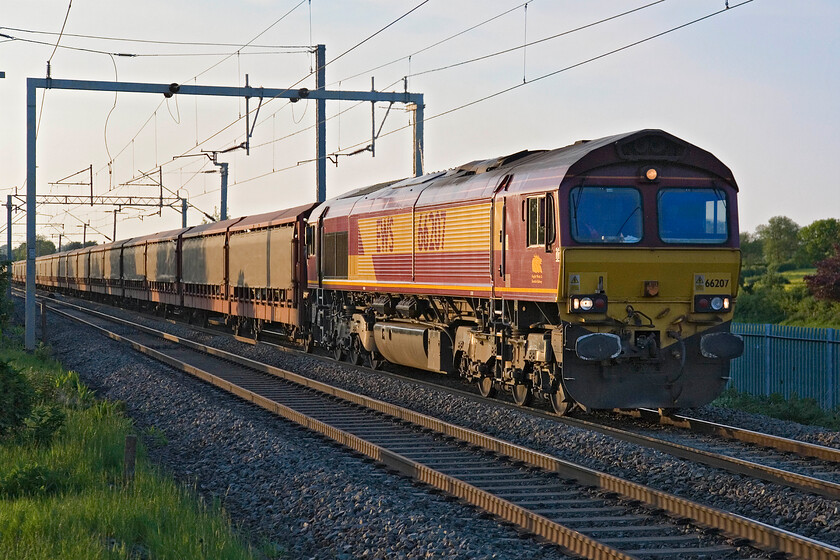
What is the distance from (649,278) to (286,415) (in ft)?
18.6

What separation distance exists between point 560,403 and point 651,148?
372cm

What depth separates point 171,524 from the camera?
8.11m

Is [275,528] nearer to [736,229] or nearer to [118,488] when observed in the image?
[118,488]

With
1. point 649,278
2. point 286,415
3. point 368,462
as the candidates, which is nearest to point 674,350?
point 649,278

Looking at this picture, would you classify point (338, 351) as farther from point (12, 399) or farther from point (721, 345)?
point (12, 399)

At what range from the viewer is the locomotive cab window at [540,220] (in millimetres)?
13031

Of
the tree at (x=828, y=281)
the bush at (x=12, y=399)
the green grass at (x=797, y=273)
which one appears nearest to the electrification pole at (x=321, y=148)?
the bush at (x=12, y=399)

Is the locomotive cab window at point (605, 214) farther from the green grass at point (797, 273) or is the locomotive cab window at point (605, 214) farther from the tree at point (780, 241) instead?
the tree at point (780, 241)

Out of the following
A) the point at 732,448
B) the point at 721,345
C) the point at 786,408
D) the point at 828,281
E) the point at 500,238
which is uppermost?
the point at 500,238

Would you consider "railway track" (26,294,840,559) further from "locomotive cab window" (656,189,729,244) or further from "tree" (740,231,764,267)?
"tree" (740,231,764,267)

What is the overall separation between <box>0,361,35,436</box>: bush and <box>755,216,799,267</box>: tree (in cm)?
7583

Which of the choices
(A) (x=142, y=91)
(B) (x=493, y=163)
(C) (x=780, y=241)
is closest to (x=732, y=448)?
(B) (x=493, y=163)

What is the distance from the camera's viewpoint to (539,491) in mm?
9516

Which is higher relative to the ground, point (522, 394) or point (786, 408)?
point (522, 394)
